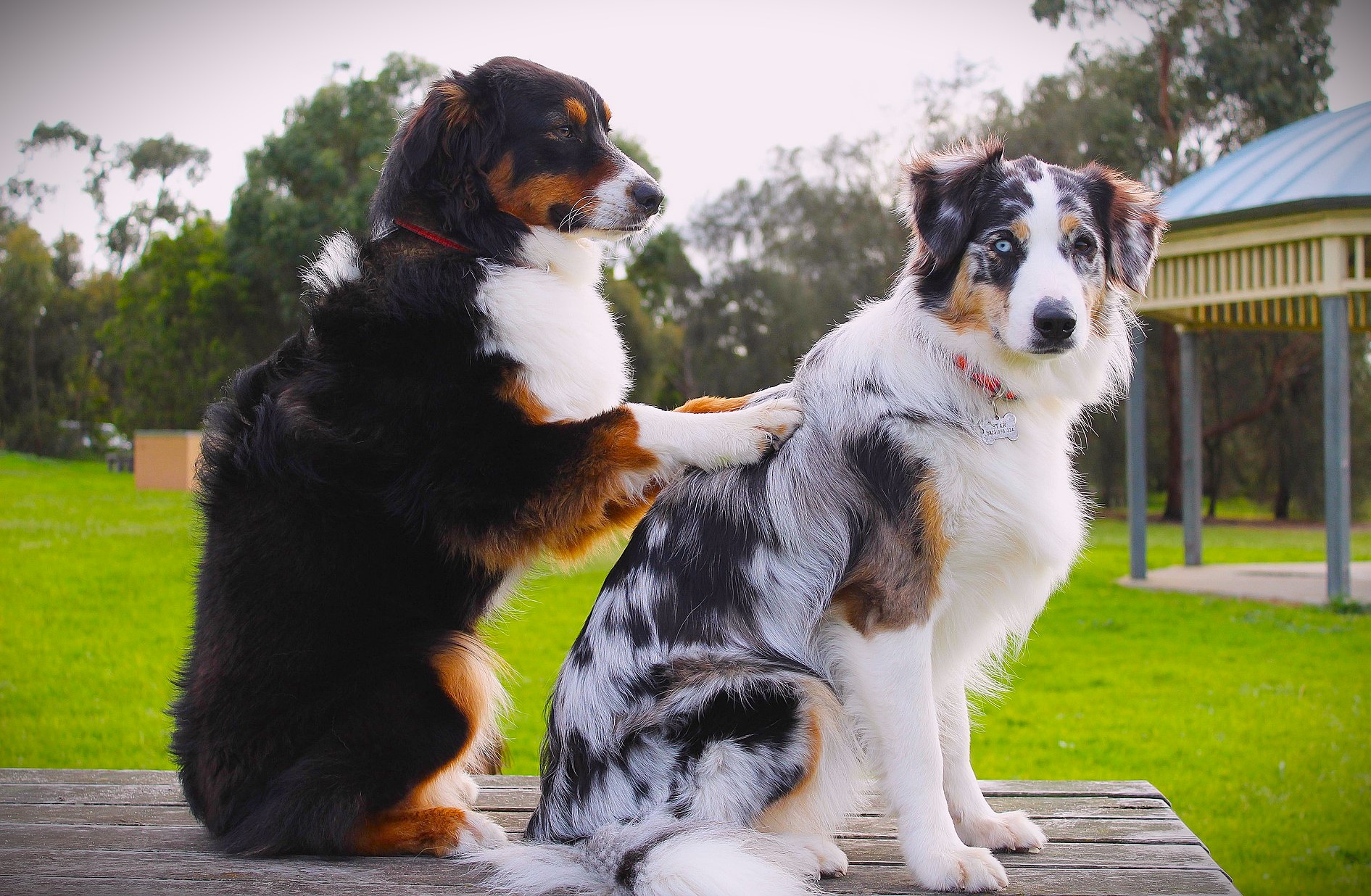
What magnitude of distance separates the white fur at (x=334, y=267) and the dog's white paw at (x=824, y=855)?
78.6 inches

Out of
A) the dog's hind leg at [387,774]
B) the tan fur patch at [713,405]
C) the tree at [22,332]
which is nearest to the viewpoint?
the dog's hind leg at [387,774]

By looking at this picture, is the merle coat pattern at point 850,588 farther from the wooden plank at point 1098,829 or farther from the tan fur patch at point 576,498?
the wooden plank at point 1098,829

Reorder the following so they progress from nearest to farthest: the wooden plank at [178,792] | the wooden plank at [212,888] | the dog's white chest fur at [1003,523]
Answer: the wooden plank at [212,888]
the dog's white chest fur at [1003,523]
the wooden plank at [178,792]

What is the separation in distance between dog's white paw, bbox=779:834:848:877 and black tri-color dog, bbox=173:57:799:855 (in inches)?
35.2

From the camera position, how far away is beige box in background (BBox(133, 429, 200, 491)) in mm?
24906

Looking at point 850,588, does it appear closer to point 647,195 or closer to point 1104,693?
point 647,195

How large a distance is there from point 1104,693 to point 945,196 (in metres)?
6.30

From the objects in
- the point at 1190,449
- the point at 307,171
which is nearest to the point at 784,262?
the point at 307,171

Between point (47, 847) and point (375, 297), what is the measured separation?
1.79 metres

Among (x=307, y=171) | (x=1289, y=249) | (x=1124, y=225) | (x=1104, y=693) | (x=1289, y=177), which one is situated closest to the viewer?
(x=1124, y=225)

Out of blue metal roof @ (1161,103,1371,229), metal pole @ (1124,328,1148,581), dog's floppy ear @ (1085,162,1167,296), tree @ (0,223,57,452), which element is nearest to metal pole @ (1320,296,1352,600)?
blue metal roof @ (1161,103,1371,229)

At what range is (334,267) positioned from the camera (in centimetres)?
310

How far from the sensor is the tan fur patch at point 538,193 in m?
3.15

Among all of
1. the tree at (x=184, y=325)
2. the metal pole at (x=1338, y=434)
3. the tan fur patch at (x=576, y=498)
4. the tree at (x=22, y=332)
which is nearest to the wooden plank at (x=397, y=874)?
the tan fur patch at (x=576, y=498)
